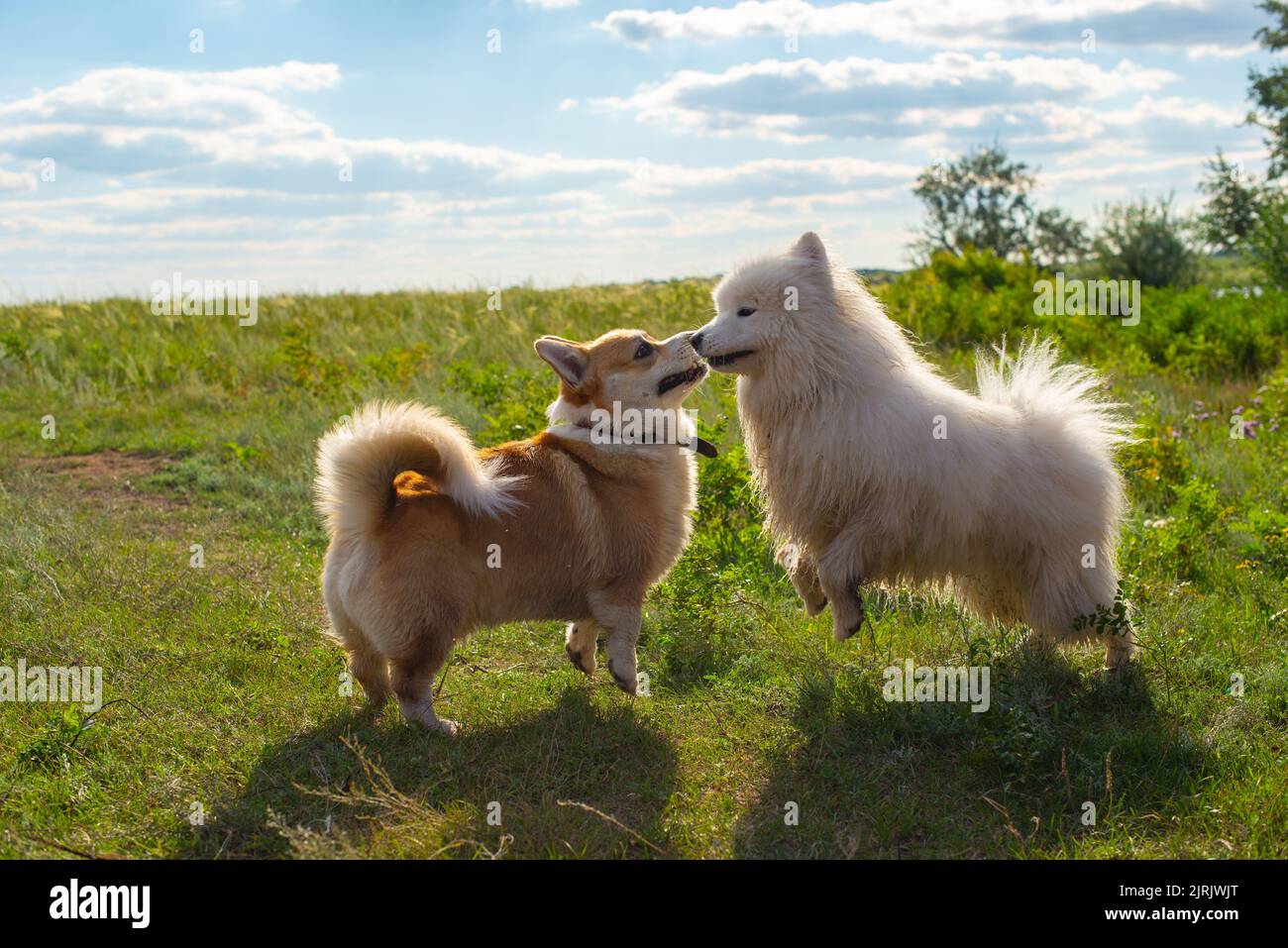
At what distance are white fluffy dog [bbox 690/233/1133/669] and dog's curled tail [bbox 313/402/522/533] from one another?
4.26 ft

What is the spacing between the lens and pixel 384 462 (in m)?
4.36

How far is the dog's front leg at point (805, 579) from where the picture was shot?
5320mm

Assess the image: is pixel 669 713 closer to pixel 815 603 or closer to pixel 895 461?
pixel 815 603

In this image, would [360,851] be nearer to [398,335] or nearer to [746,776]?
[746,776]

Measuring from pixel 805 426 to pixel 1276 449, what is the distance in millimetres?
5373

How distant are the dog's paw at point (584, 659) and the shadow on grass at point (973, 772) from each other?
44.2 inches

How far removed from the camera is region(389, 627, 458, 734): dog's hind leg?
4422 mm

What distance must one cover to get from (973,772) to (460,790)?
2.12m

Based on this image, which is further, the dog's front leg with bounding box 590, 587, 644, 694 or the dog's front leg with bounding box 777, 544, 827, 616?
the dog's front leg with bounding box 777, 544, 827, 616

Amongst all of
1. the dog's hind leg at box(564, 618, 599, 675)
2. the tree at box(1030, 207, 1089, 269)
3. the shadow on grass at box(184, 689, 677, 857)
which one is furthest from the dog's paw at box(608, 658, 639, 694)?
the tree at box(1030, 207, 1089, 269)

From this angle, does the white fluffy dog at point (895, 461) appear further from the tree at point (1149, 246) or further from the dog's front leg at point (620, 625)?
the tree at point (1149, 246)

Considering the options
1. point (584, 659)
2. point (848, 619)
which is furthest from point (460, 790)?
point (848, 619)

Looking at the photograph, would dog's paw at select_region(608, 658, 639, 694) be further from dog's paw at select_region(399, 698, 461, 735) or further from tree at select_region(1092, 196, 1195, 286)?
tree at select_region(1092, 196, 1195, 286)
